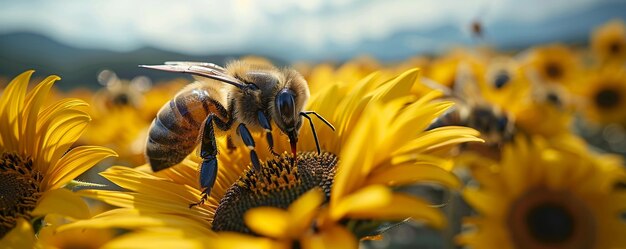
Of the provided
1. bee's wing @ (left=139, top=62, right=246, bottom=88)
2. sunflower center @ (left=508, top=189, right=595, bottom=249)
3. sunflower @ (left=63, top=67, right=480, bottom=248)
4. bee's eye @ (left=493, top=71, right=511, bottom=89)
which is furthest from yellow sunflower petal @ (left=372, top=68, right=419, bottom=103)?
bee's eye @ (left=493, top=71, right=511, bottom=89)

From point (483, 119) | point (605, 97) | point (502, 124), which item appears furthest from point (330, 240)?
point (605, 97)

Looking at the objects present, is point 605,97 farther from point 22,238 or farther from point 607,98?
point 22,238

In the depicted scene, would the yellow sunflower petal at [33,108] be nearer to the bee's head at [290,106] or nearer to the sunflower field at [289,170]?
the sunflower field at [289,170]

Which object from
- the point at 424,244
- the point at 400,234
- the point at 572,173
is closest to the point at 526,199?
the point at 572,173

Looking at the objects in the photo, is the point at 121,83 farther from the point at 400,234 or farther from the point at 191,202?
the point at 191,202

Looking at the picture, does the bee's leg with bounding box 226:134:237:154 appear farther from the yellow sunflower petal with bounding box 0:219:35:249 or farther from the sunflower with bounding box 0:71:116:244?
the yellow sunflower petal with bounding box 0:219:35:249

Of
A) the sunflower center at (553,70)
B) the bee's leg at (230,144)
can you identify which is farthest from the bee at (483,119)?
the sunflower center at (553,70)
